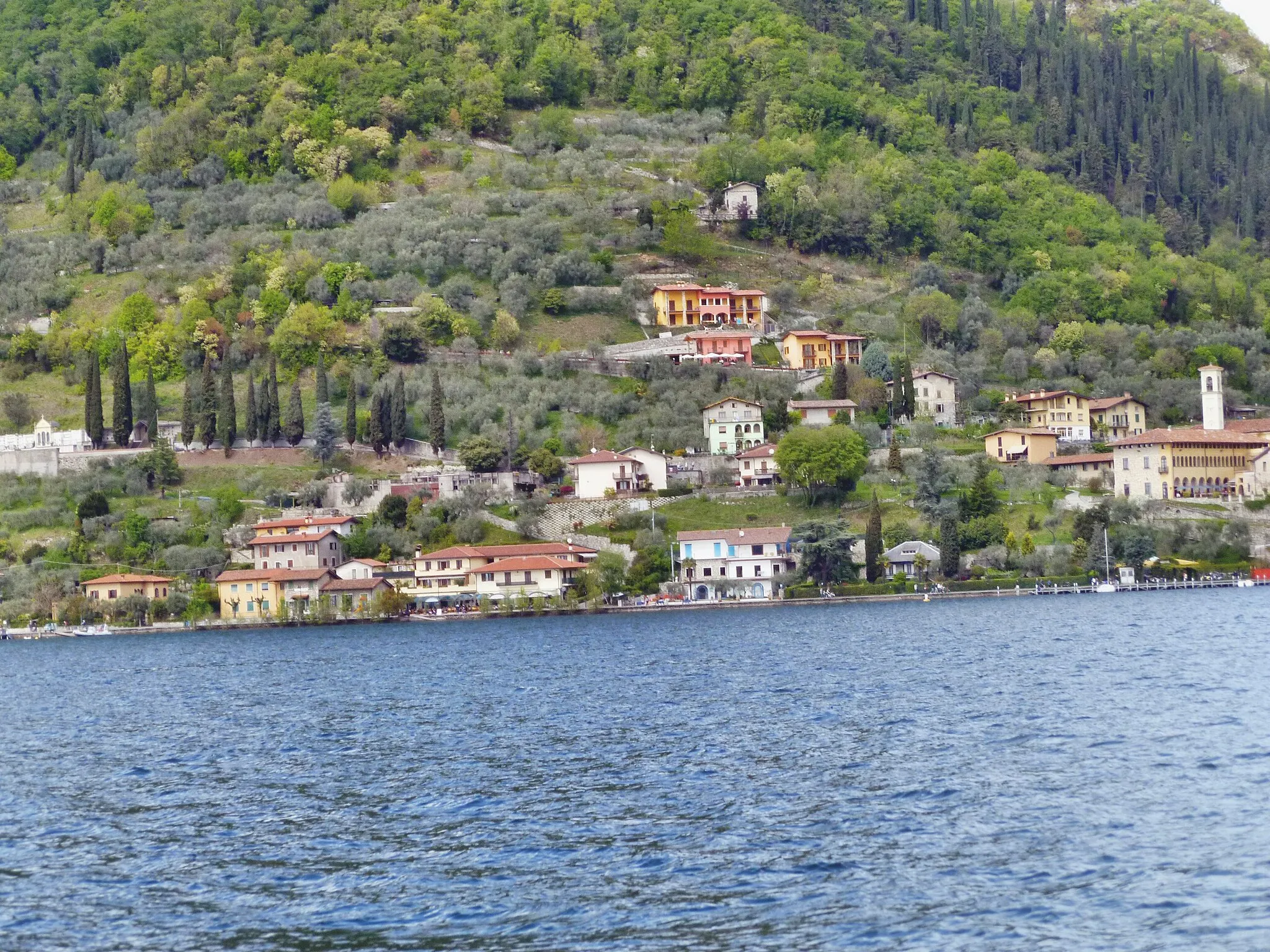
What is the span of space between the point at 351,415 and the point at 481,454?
1244cm

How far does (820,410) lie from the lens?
4082 inches

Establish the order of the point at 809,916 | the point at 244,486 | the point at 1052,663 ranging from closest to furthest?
the point at 809,916
the point at 1052,663
the point at 244,486

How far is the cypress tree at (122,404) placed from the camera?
101000mm

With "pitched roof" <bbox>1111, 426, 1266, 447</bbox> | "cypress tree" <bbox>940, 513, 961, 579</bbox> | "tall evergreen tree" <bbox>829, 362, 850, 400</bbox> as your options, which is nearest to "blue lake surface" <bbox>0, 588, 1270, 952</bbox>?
"cypress tree" <bbox>940, 513, 961, 579</bbox>

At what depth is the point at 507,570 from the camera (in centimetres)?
8738

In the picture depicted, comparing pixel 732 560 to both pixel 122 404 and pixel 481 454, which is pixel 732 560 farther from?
pixel 122 404

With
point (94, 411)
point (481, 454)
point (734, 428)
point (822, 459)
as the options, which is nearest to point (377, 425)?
point (481, 454)

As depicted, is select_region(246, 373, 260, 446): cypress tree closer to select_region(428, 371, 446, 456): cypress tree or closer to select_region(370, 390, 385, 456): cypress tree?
select_region(370, 390, 385, 456): cypress tree

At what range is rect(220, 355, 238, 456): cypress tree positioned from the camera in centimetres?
10006

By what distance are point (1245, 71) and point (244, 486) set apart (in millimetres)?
146687

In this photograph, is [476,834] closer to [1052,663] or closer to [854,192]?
[1052,663]

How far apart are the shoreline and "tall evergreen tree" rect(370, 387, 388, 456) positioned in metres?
13.5

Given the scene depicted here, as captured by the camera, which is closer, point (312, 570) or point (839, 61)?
point (312, 570)

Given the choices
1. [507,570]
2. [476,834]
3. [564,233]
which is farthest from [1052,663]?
[564,233]
